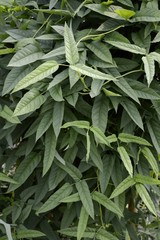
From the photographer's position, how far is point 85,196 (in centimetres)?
94

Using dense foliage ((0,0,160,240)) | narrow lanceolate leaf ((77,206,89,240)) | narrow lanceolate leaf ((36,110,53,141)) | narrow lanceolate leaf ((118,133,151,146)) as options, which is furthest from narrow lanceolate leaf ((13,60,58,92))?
narrow lanceolate leaf ((77,206,89,240))

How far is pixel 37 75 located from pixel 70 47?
0.09 meters

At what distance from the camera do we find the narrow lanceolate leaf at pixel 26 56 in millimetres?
878

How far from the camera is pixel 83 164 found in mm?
994

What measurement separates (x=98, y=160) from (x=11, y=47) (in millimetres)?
367

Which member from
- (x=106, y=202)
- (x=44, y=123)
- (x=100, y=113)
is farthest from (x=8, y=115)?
(x=106, y=202)

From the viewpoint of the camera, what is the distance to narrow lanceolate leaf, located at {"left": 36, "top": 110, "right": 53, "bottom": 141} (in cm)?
89

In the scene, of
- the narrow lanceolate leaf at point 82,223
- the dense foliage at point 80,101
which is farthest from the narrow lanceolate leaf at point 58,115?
the narrow lanceolate leaf at point 82,223

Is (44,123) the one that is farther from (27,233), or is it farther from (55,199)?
(27,233)

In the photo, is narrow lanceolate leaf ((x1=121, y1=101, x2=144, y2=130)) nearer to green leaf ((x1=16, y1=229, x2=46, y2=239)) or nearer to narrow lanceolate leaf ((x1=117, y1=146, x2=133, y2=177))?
narrow lanceolate leaf ((x1=117, y1=146, x2=133, y2=177))

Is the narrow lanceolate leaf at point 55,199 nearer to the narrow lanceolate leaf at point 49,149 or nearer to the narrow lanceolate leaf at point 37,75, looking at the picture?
the narrow lanceolate leaf at point 49,149

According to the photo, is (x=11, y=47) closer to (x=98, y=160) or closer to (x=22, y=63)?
(x=22, y=63)

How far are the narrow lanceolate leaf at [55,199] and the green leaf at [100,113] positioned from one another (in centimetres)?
19

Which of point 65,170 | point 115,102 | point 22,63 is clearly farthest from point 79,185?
point 22,63
